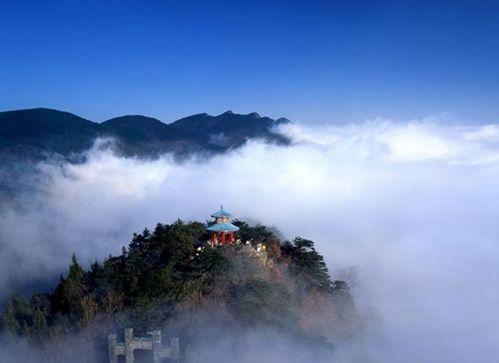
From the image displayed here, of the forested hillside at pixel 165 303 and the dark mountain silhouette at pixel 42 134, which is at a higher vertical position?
the dark mountain silhouette at pixel 42 134

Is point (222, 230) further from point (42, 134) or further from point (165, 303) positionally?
point (42, 134)

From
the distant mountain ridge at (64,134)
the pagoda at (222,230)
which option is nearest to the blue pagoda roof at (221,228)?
the pagoda at (222,230)

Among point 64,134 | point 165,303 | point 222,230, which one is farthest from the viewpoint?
point 64,134

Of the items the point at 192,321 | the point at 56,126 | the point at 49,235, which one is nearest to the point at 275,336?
the point at 192,321

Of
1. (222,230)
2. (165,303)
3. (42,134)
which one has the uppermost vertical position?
(42,134)

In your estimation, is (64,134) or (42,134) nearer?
(42,134)

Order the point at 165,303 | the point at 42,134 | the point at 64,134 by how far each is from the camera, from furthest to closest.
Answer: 1. the point at 64,134
2. the point at 42,134
3. the point at 165,303

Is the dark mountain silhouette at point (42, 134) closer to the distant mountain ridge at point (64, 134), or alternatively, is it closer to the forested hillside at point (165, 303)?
the distant mountain ridge at point (64, 134)

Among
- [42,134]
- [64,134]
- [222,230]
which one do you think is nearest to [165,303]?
[222,230]

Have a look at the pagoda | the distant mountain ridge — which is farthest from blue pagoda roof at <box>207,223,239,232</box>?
the distant mountain ridge

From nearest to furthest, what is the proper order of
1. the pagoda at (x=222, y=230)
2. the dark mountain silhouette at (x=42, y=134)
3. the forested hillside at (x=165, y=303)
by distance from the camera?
the forested hillside at (x=165, y=303)
the pagoda at (x=222, y=230)
the dark mountain silhouette at (x=42, y=134)
